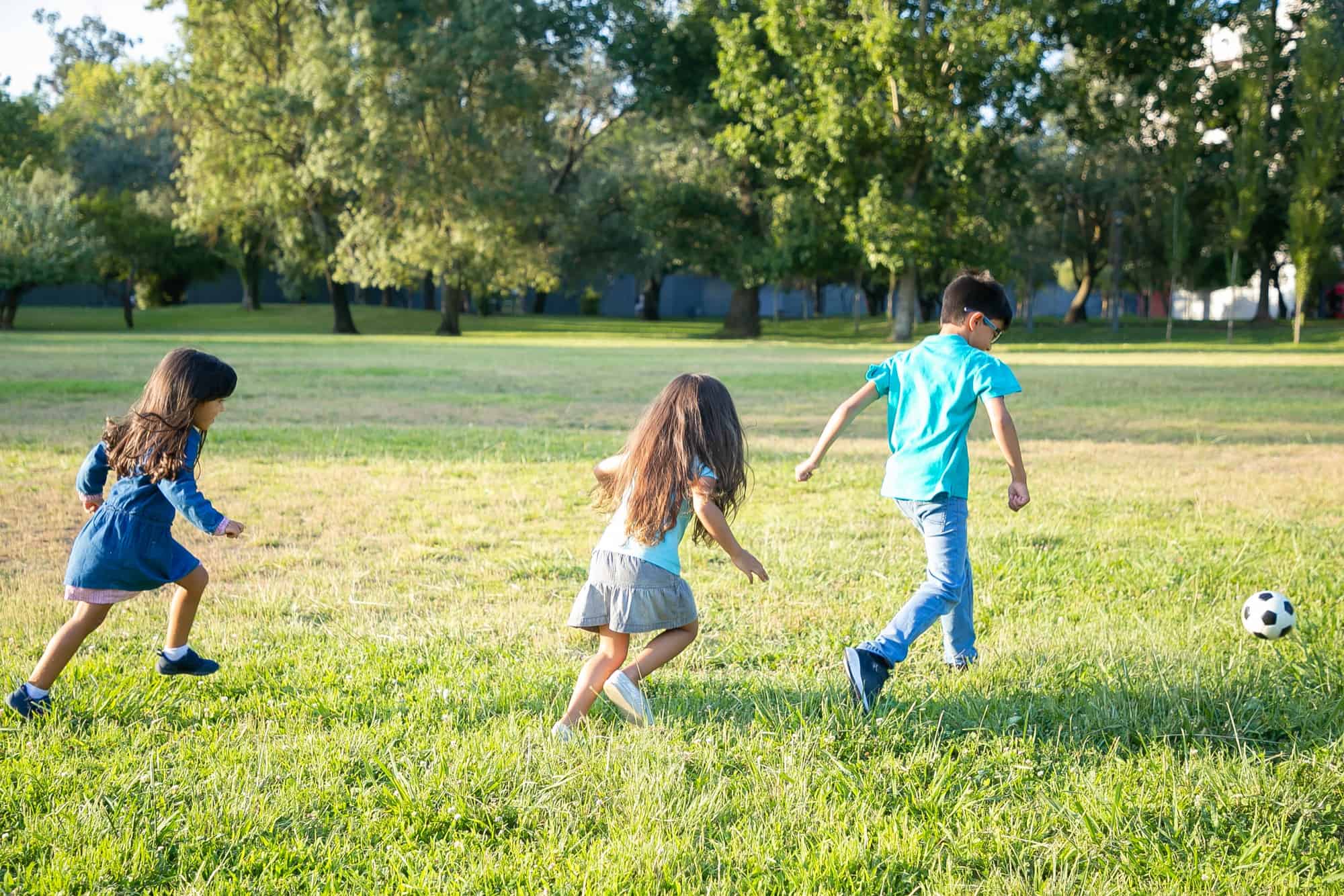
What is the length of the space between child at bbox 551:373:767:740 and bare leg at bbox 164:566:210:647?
1349 mm

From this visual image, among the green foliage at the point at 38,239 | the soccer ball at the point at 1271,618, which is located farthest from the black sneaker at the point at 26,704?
the green foliage at the point at 38,239

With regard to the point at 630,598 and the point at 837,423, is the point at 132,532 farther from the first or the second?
the point at 837,423

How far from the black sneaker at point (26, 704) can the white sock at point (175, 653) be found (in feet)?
1.37

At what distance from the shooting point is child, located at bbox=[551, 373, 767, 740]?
3467mm

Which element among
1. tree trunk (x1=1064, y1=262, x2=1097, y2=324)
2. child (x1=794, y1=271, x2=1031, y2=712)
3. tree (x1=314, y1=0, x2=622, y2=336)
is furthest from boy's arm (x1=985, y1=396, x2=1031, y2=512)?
tree trunk (x1=1064, y1=262, x2=1097, y2=324)

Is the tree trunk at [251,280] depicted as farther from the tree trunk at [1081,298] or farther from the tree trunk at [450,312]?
the tree trunk at [1081,298]

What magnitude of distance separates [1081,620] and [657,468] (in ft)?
7.42

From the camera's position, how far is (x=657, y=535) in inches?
137

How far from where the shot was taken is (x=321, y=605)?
193 inches

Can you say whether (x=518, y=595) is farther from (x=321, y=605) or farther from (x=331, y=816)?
(x=331, y=816)

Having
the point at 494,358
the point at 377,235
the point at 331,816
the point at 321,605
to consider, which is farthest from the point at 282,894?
the point at 377,235

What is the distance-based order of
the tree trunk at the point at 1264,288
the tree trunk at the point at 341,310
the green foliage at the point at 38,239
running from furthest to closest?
the tree trunk at the point at 1264,288 < the tree trunk at the point at 341,310 < the green foliage at the point at 38,239

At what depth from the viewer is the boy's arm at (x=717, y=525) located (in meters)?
3.40

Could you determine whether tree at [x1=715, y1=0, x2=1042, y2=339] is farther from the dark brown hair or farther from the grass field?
the dark brown hair
